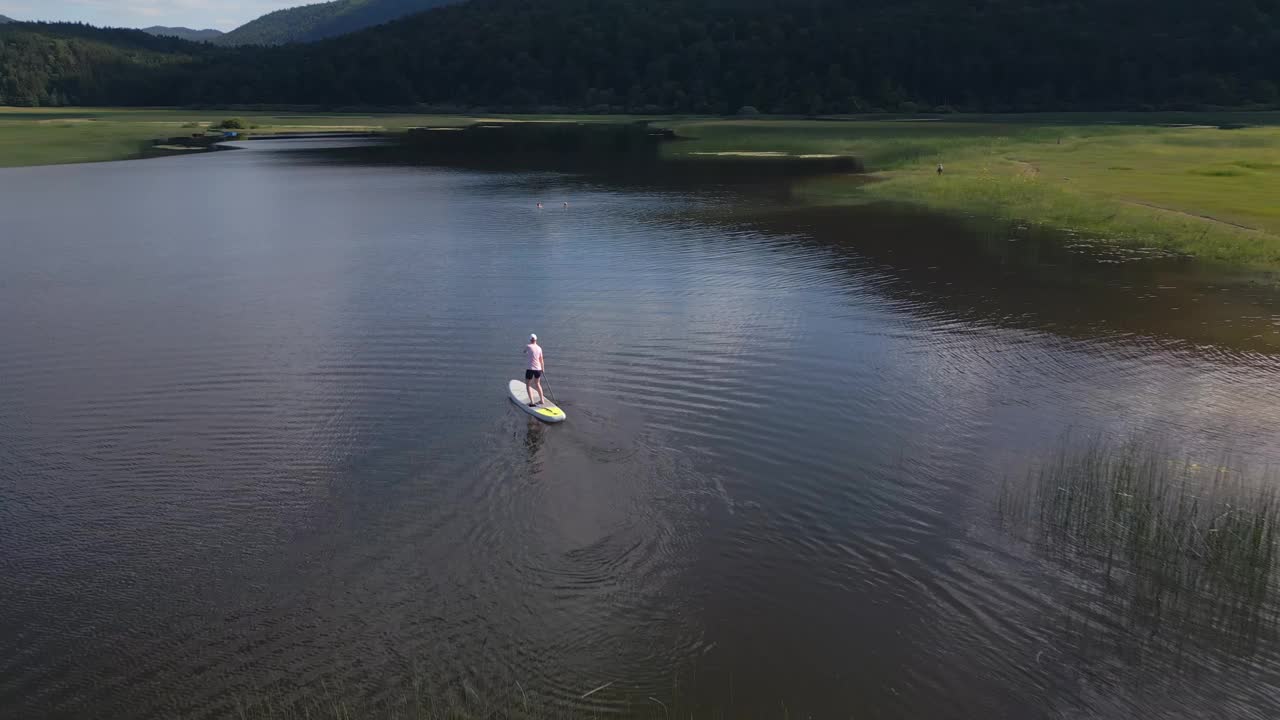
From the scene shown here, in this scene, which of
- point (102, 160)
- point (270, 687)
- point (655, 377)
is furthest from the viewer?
point (102, 160)

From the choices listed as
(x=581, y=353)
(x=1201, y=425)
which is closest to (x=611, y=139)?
(x=581, y=353)

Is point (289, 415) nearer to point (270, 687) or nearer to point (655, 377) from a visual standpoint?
point (655, 377)

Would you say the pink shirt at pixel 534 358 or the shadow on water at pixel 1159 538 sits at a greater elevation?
the pink shirt at pixel 534 358

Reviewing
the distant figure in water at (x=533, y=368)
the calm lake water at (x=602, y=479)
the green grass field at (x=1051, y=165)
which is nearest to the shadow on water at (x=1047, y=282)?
the calm lake water at (x=602, y=479)

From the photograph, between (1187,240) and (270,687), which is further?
(1187,240)

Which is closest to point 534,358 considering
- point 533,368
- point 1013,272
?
point 533,368

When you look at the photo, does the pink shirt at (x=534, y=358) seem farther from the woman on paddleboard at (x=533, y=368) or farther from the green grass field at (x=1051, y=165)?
the green grass field at (x=1051, y=165)
